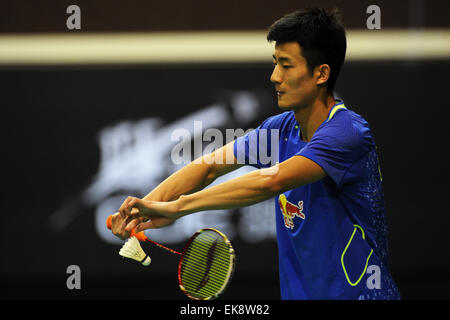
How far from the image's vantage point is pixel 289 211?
9.95 ft

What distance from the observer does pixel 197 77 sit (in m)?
6.30

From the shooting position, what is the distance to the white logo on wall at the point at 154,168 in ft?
20.4

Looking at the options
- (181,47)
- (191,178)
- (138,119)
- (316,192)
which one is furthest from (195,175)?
(181,47)

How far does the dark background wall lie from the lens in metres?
6.24

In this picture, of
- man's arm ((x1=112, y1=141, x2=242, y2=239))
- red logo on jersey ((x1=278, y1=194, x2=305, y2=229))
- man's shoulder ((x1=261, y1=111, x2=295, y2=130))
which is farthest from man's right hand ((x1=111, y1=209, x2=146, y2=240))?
man's shoulder ((x1=261, y1=111, x2=295, y2=130))

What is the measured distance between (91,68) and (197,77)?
1100 mm

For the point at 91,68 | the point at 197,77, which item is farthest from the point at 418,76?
the point at 91,68

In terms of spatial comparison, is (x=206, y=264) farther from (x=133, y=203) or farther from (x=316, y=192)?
(x=316, y=192)

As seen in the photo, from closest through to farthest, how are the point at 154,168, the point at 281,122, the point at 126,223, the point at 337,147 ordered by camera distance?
the point at 337,147 → the point at 126,223 → the point at 281,122 → the point at 154,168

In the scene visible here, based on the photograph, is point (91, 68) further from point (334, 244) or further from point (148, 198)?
point (334, 244)

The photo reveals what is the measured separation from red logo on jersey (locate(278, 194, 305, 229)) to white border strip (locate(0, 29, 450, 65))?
3.41 metres

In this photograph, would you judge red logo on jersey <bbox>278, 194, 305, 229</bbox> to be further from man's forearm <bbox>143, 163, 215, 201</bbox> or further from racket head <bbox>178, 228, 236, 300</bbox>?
man's forearm <bbox>143, 163, 215, 201</bbox>

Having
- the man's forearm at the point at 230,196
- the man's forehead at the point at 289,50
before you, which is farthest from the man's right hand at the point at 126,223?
the man's forehead at the point at 289,50

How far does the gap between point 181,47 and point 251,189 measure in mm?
3748
